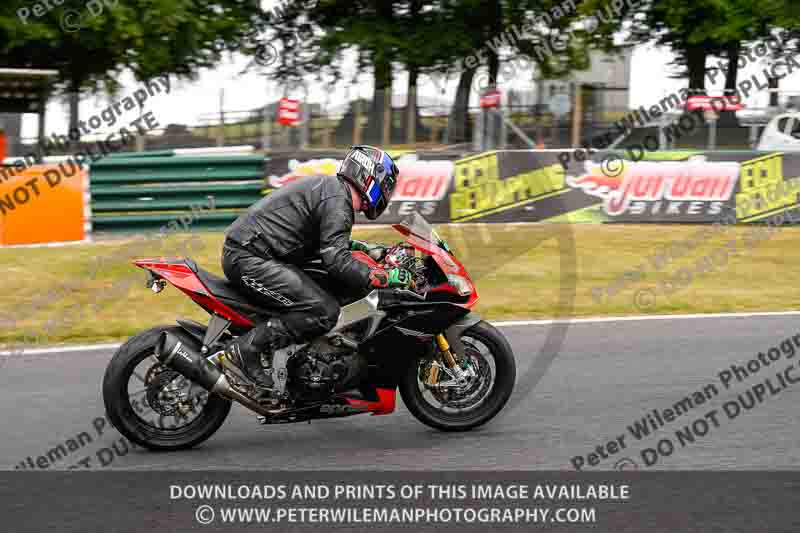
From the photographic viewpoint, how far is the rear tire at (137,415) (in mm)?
5625

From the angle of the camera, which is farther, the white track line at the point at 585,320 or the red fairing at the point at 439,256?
the white track line at the point at 585,320

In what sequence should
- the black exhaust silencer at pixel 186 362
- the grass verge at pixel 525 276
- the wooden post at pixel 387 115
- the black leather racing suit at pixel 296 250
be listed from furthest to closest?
the wooden post at pixel 387 115 < the grass verge at pixel 525 276 < the black leather racing suit at pixel 296 250 < the black exhaust silencer at pixel 186 362

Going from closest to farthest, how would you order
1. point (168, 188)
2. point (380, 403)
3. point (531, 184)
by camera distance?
1. point (380, 403)
2. point (168, 188)
3. point (531, 184)

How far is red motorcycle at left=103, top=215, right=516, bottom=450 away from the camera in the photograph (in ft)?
18.6

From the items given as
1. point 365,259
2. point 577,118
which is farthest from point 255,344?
point 577,118

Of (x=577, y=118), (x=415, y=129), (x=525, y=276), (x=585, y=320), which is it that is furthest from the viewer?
(x=415, y=129)

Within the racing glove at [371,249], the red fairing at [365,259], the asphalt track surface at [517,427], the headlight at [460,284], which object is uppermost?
the racing glove at [371,249]

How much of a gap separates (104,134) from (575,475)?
1363 cm

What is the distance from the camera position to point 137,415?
577 cm

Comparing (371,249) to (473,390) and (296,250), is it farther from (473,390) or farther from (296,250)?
(473,390)

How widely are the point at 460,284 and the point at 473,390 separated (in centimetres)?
69

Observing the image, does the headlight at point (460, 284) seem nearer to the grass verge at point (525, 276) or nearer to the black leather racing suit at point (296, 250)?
the black leather racing suit at point (296, 250)

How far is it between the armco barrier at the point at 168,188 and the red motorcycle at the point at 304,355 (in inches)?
359

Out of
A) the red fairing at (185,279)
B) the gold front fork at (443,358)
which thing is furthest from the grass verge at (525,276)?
the gold front fork at (443,358)
